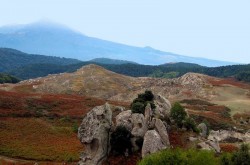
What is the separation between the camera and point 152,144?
45.7 metres

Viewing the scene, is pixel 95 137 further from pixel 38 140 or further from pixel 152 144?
pixel 38 140

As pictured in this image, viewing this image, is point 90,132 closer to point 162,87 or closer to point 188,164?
point 188,164

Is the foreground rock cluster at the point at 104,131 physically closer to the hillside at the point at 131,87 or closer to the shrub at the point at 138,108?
the shrub at the point at 138,108

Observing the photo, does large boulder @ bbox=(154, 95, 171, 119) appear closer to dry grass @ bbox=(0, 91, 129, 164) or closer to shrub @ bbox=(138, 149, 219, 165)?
dry grass @ bbox=(0, 91, 129, 164)

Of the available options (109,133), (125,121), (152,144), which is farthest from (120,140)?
(152,144)

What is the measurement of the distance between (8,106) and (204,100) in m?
74.1

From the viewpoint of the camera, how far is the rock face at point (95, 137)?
49.1 metres

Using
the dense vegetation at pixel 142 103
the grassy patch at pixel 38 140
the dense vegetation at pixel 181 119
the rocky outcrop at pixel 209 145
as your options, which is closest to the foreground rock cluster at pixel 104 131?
the rocky outcrop at pixel 209 145

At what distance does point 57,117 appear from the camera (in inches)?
3346

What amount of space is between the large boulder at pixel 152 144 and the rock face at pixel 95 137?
5.97 metres

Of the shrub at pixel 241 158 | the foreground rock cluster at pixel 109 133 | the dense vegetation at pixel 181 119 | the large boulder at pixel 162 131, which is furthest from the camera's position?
the dense vegetation at pixel 181 119

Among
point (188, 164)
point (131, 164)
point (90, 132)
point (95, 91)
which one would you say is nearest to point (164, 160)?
point (188, 164)

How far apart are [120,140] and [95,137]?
3100mm

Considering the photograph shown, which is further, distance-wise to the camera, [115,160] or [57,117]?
[57,117]
